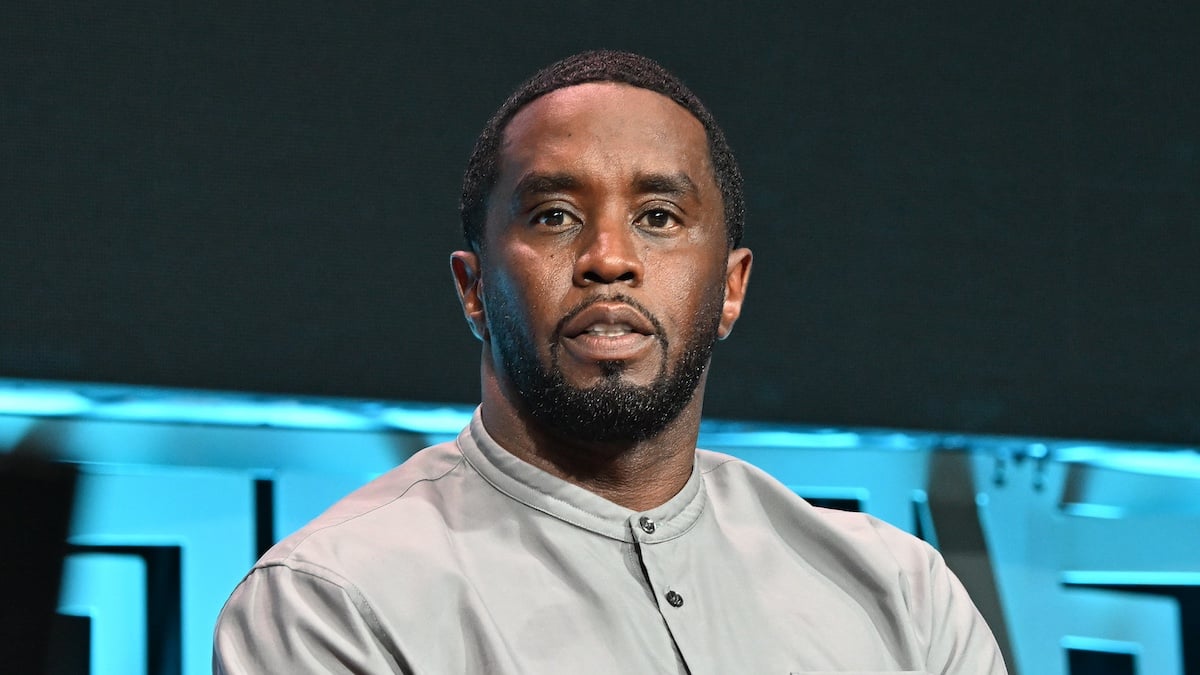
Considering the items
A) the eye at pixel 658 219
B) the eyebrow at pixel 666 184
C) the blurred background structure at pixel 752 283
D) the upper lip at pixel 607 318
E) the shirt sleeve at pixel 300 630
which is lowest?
the shirt sleeve at pixel 300 630

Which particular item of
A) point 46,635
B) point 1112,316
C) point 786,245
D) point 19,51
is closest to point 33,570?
point 46,635

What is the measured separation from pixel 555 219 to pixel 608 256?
8 centimetres

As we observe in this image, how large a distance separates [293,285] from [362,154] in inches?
9.7

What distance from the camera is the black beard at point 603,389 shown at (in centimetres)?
135

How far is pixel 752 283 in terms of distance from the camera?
2.52 metres

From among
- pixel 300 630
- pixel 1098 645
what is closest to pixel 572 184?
pixel 300 630

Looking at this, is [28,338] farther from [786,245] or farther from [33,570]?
[786,245]

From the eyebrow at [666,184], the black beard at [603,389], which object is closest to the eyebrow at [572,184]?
the eyebrow at [666,184]

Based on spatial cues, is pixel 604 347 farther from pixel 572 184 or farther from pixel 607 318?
pixel 572 184

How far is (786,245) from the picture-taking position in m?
2.56

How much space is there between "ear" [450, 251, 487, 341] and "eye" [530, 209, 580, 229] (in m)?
0.12

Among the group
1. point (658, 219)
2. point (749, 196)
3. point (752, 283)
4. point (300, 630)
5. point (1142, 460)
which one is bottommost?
point (300, 630)

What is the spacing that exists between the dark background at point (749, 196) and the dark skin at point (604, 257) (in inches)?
32.1

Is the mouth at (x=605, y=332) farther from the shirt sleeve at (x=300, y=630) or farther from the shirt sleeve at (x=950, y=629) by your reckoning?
the shirt sleeve at (x=950, y=629)
